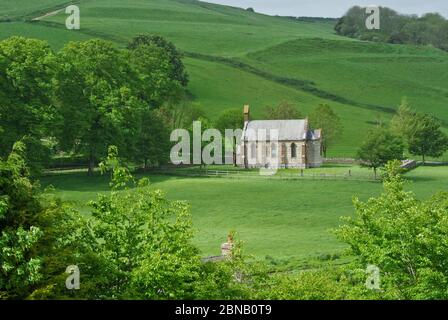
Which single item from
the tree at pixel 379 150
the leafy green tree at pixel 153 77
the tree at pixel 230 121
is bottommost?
the tree at pixel 379 150

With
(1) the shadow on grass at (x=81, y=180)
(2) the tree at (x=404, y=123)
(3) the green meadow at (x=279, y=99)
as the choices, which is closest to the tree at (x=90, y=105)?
(1) the shadow on grass at (x=81, y=180)

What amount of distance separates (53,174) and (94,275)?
63899mm

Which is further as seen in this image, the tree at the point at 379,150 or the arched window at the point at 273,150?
the arched window at the point at 273,150

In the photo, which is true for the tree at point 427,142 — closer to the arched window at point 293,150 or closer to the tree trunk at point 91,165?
the arched window at point 293,150

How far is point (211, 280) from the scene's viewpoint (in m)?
30.1

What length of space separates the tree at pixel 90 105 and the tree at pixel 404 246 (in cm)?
5575

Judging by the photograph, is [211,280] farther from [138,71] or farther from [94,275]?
[138,71]

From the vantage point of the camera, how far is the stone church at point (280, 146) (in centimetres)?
10850

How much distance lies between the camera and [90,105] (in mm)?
92250

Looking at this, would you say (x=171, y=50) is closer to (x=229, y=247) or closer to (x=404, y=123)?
(x=404, y=123)

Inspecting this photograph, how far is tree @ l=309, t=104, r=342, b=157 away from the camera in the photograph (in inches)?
4823

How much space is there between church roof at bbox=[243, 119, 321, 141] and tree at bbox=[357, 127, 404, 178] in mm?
15528

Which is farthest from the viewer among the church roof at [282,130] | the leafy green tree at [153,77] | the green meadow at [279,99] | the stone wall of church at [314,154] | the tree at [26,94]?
the church roof at [282,130]

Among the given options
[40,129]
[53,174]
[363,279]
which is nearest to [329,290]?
[363,279]
